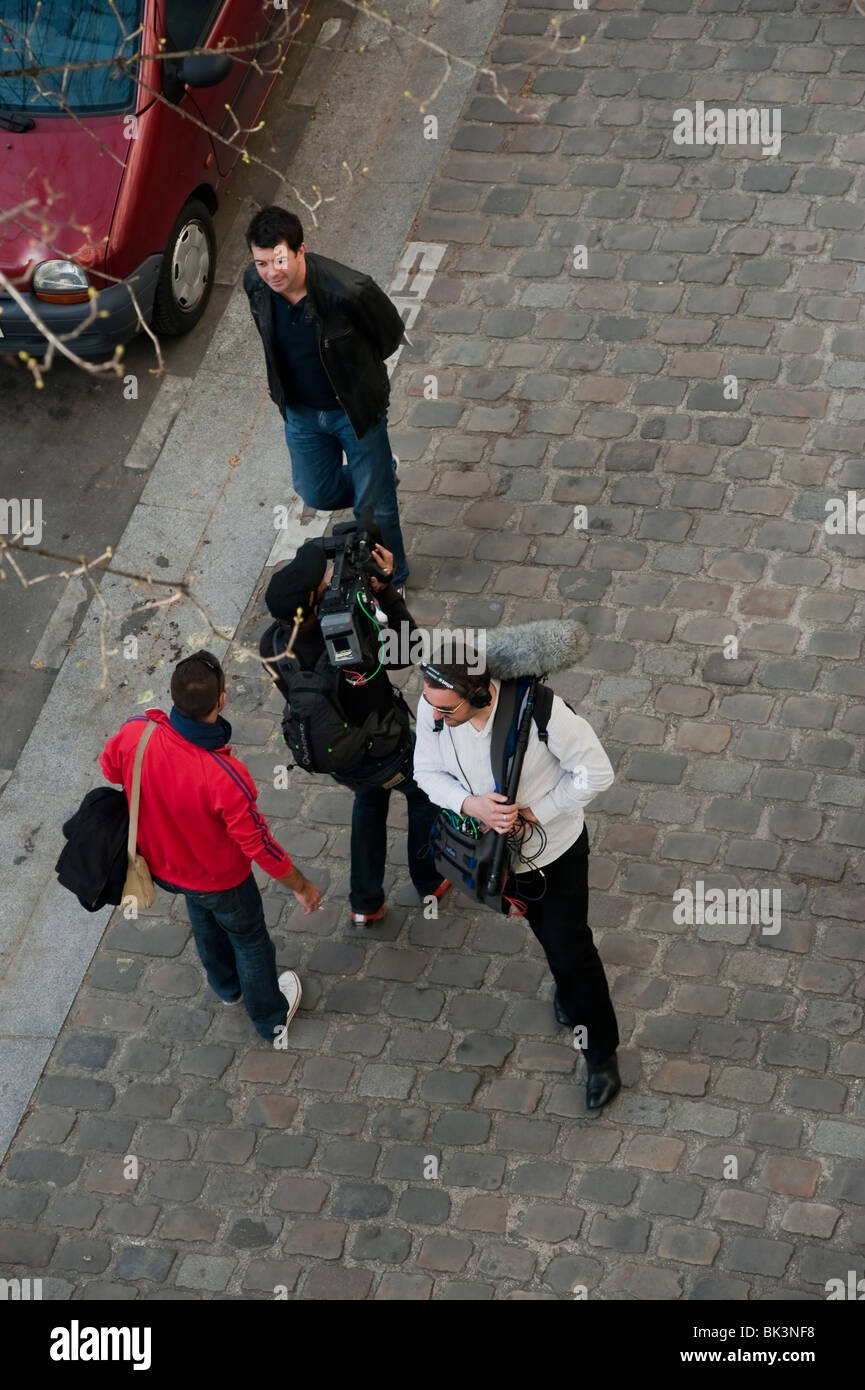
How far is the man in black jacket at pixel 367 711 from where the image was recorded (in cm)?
615

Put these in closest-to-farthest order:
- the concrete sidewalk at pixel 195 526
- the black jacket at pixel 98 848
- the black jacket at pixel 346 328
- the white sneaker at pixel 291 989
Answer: the black jacket at pixel 98 848, the white sneaker at pixel 291 989, the black jacket at pixel 346 328, the concrete sidewalk at pixel 195 526

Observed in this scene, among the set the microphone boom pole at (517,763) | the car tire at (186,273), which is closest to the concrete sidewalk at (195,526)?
the car tire at (186,273)

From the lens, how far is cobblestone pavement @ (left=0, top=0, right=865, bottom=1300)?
6402mm

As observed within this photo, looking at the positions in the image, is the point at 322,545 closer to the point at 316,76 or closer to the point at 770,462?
the point at 770,462

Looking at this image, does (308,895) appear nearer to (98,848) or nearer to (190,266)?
(98,848)

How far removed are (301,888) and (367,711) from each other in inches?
28.7

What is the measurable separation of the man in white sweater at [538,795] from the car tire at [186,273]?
4233 millimetres

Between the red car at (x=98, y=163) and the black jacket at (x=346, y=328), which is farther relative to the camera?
the red car at (x=98, y=163)

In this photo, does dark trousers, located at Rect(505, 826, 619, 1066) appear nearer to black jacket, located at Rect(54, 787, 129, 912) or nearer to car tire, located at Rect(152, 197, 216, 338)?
black jacket, located at Rect(54, 787, 129, 912)

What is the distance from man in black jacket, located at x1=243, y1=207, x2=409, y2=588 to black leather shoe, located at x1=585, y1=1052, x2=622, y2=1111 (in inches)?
110

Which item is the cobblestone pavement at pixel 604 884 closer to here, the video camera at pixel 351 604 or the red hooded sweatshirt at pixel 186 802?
the red hooded sweatshirt at pixel 186 802

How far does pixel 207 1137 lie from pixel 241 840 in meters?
1.50
